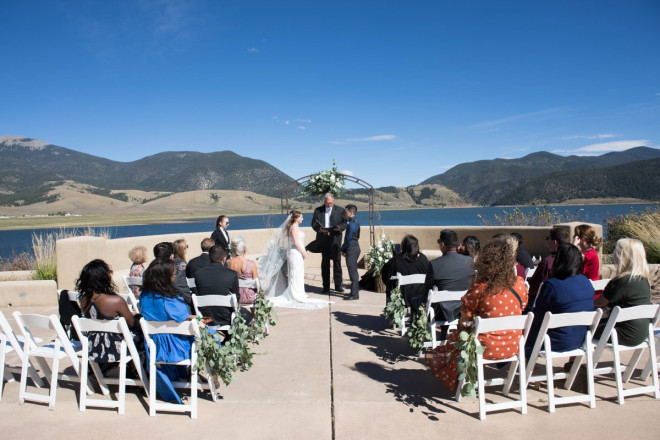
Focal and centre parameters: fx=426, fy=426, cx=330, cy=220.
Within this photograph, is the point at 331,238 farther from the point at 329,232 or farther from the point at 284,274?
the point at 284,274

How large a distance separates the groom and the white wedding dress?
0.50m

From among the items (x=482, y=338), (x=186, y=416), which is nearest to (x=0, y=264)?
(x=186, y=416)

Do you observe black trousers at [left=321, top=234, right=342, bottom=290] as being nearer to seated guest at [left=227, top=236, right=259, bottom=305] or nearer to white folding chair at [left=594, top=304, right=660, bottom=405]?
seated guest at [left=227, top=236, right=259, bottom=305]

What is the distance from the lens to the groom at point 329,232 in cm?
816

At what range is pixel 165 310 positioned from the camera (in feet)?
12.4

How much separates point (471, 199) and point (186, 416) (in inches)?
7338

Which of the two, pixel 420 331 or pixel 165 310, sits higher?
pixel 165 310

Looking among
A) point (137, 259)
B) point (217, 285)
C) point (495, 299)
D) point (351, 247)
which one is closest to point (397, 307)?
point (495, 299)

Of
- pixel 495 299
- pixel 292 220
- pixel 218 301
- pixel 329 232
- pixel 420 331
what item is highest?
pixel 292 220

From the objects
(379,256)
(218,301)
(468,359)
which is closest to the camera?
(468,359)

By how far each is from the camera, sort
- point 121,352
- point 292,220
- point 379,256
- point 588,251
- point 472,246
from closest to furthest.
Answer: point 121,352 < point 588,251 < point 472,246 < point 292,220 < point 379,256

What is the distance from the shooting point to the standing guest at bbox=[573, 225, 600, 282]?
503 centimetres

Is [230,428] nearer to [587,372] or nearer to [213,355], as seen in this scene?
[213,355]

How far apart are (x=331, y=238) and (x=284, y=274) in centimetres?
112
